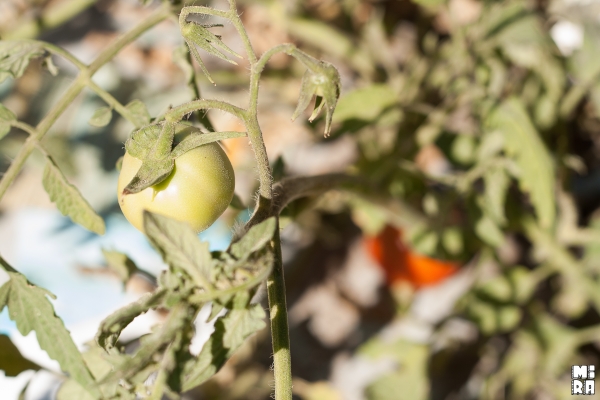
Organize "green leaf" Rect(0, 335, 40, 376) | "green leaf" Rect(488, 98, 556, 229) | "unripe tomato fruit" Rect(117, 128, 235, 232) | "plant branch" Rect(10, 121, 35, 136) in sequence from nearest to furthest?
"unripe tomato fruit" Rect(117, 128, 235, 232)
"plant branch" Rect(10, 121, 35, 136)
"green leaf" Rect(0, 335, 40, 376)
"green leaf" Rect(488, 98, 556, 229)

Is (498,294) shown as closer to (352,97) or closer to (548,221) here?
(548,221)

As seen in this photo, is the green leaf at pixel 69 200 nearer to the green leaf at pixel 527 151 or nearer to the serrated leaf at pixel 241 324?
the serrated leaf at pixel 241 324

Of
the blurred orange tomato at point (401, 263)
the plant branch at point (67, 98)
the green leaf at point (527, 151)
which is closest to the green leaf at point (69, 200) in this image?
the plant branch at point (67, 98)

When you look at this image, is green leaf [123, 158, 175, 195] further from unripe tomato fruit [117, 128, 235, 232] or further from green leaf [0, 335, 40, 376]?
green leaf [0, 335, 40, 376]

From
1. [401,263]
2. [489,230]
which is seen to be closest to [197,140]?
[489,230]

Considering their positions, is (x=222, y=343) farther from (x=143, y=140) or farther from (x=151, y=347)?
(x=143, y=140)

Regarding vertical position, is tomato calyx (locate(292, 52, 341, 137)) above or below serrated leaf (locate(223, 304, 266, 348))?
above

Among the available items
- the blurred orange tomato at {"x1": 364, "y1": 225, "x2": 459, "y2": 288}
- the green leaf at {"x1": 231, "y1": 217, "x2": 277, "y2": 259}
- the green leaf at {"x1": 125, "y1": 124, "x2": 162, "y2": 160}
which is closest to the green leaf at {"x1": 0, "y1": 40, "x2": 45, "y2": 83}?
the green leaf at {"x1": 125, "y1": 124, "x2": 162, "y2": 160}
